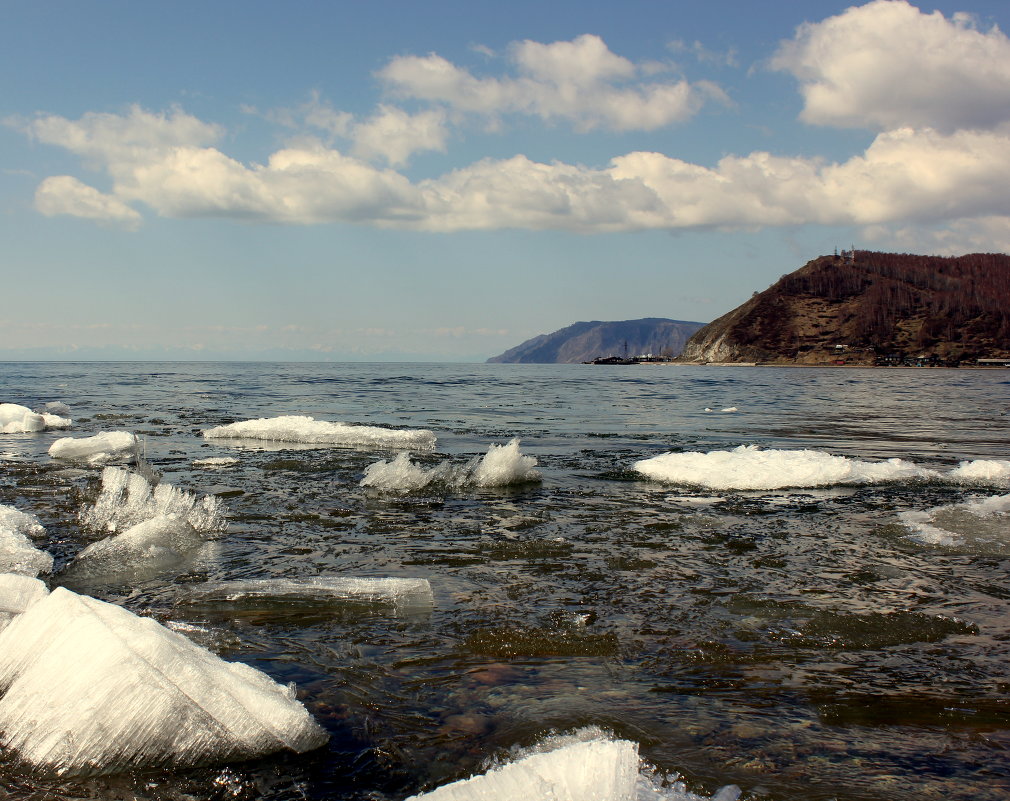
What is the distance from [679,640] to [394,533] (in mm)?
3206

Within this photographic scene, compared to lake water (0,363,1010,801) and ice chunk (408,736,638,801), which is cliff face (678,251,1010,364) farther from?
ice chunk (408,736,638,801)

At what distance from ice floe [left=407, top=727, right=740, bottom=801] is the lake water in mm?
352

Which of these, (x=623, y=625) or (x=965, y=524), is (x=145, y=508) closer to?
(x=623, y=625)

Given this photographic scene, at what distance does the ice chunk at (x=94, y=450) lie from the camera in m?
10.8

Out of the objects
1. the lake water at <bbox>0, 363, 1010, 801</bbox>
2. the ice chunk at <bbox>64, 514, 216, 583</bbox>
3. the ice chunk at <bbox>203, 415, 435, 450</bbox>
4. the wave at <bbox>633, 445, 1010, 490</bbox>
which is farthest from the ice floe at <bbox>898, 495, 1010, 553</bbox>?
the ice chunk at <bbox>203, 415, 435, 450</bbox>

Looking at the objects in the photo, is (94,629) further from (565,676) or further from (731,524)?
(731,524)

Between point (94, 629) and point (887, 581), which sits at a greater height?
point (94, 629)

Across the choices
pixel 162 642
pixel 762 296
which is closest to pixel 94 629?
pixel 162 642

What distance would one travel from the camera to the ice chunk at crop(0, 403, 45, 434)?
14867mm

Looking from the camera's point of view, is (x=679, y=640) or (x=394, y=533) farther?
(x=394, y=533)

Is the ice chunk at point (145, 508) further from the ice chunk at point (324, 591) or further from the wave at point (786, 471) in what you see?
the wave at point (786, 471)

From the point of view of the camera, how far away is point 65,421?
1608cm

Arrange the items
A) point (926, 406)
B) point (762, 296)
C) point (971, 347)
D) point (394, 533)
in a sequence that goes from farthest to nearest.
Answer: point (762, 296) < point (971, 347) < point (926, 406) < point (394, 533)

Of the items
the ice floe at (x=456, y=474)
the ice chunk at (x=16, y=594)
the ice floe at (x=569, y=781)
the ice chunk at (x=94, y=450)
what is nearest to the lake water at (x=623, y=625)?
the ice floe at (x=456, y=474)
